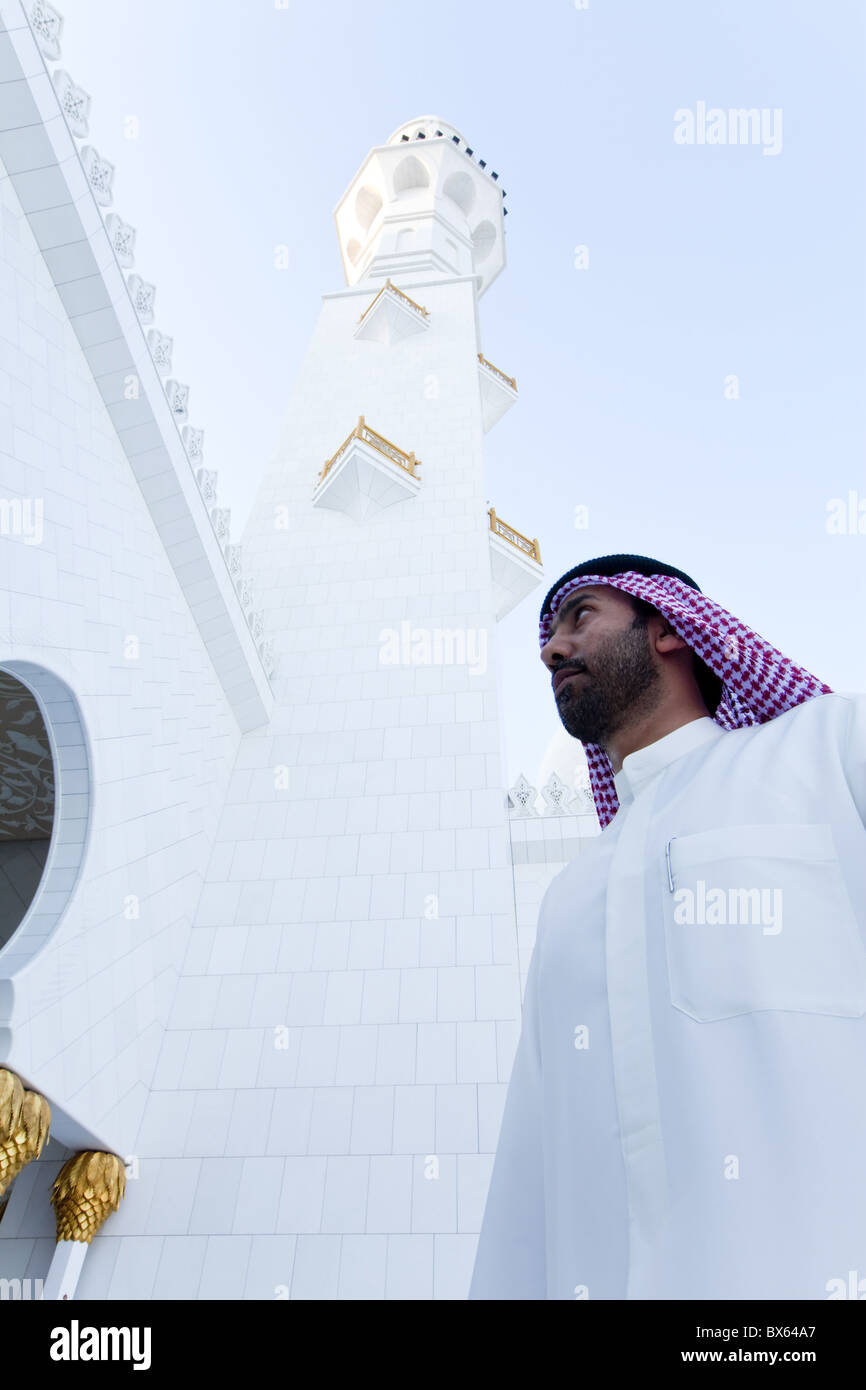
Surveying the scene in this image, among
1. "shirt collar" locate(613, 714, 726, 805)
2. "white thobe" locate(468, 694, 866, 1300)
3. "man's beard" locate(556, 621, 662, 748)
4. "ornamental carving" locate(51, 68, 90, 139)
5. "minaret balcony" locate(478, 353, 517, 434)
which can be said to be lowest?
"white thobe" locate(468, 694, 866, 1300)

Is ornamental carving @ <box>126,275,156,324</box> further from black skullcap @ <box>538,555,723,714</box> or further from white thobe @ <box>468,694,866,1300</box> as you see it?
white thobe @ <box>468,694,866,1300</box>

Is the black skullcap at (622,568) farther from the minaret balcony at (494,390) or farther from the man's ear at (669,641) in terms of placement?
the minaret balcony at (494,390)

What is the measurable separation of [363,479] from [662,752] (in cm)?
719

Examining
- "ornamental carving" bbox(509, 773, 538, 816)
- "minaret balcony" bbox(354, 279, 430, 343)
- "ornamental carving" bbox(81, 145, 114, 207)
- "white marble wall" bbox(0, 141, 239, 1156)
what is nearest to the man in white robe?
"white marble wall" bbox(0, 141, 239, 1156)

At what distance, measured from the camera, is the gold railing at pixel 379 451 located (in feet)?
27.9

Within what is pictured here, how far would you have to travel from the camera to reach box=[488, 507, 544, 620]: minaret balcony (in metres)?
9.05

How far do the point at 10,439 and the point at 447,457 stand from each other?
621 centimetres

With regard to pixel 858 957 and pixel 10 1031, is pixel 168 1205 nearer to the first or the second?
pixel 10 1031

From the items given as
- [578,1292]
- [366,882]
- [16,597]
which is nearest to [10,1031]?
[16,597]

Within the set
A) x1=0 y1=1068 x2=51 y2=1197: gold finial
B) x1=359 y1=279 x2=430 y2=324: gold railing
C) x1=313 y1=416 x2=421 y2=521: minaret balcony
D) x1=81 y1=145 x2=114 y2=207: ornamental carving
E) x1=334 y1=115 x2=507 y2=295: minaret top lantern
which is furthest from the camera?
x1=334 y1=115 x2=507 y2=295: minaret top lantern

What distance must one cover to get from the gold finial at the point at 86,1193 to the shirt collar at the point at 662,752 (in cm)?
385

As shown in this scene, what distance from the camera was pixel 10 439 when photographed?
385 centimetres

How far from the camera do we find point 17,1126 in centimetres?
346

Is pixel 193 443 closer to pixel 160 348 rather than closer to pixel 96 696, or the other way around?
pixel 160 348
